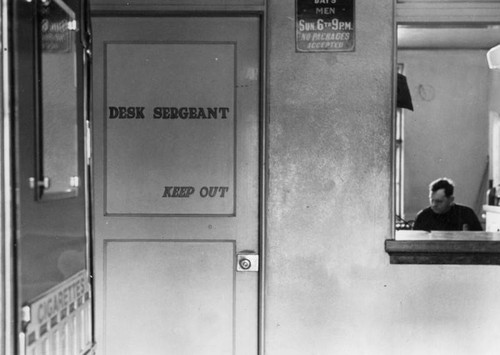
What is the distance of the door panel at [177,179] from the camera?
3268 mm

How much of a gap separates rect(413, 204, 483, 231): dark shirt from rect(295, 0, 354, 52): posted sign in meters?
2.42

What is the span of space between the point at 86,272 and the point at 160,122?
3.90 feet

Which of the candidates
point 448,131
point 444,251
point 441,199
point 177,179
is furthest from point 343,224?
point 448,131

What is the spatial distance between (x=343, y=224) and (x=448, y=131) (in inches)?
Answer: 196

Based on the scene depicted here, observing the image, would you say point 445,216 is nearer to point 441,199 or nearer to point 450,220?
point 450,220

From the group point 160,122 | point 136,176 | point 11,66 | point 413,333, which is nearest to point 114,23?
point 160,122

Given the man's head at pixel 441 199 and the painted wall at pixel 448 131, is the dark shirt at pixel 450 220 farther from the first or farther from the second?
the painted wall at pixel 448 131

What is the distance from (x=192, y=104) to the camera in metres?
3.27

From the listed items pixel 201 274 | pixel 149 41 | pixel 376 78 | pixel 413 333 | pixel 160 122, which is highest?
pixel 149 41

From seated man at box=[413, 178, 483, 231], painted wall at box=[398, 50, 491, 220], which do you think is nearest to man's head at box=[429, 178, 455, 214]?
seated man at box=[413, 178, 483, 231]

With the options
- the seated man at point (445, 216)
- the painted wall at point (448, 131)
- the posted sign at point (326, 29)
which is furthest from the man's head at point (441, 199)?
the posted sign at point (326, 29)

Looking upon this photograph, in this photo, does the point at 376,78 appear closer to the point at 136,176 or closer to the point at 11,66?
the point at 136,176

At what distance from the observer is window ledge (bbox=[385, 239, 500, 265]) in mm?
3182

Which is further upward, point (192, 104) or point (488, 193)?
point (192, 104)
